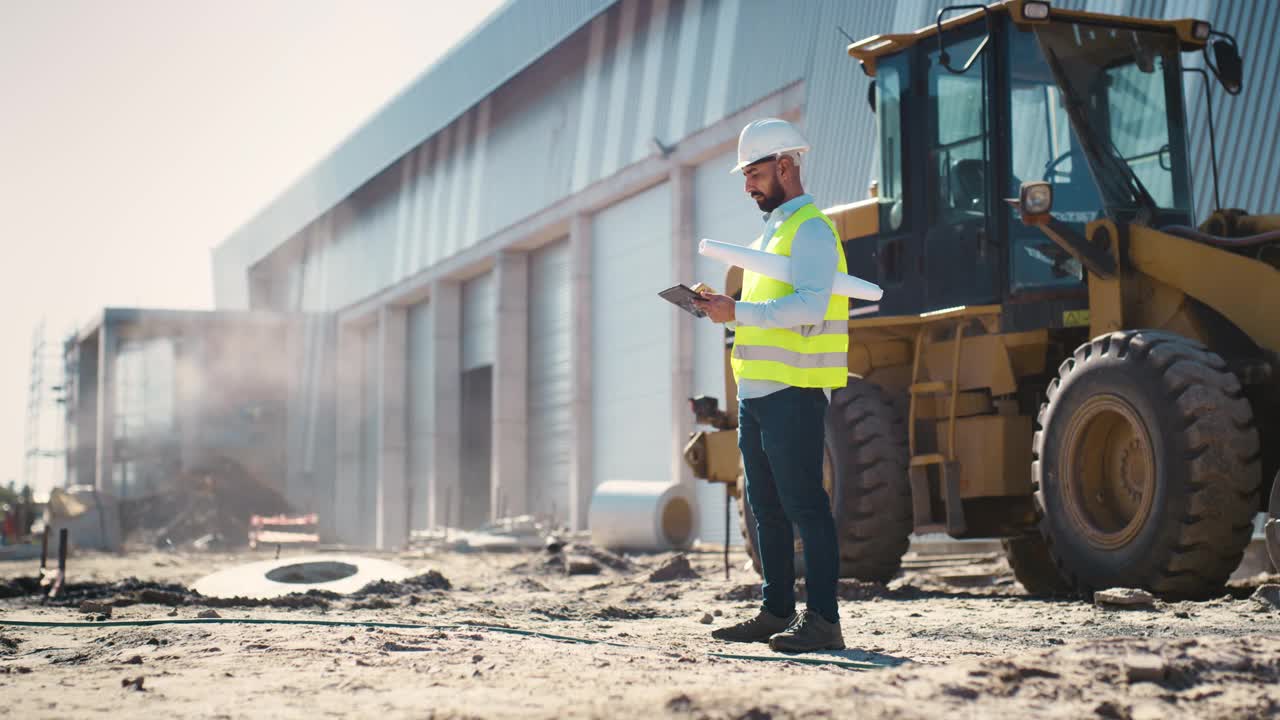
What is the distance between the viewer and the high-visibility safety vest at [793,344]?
5695mm

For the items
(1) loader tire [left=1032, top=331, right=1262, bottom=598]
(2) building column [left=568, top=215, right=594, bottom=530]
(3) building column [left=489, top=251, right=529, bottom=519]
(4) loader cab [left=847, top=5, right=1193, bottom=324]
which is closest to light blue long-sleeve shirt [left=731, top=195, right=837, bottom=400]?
(1) loader tire [left=1032, top=331, right=1262, bottom=598]

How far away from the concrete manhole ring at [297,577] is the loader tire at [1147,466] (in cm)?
511

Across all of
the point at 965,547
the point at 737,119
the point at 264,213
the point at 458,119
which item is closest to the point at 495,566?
the point at 965,547

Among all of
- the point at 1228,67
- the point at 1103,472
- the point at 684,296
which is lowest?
the point at 1103,472

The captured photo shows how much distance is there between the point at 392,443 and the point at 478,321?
504 centimetres

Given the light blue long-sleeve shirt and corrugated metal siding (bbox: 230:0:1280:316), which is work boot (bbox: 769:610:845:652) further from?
corrugated metal siding (bbox: 230:0:1280:316)

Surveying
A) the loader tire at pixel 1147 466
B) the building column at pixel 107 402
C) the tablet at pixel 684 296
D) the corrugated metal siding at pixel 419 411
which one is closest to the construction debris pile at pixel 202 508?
the building column at pixel 107 402

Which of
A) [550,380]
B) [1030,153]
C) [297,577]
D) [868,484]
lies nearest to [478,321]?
[550,380]

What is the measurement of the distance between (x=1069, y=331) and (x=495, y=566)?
9284 millimetres

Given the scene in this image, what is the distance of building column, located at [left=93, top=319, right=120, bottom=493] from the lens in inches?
1597

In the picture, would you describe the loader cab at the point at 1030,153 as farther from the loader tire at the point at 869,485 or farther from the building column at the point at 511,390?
the building column at the point at 511,390

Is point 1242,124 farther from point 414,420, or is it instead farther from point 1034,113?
point 414,420

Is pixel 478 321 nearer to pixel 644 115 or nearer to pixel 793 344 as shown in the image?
pixel 644 115

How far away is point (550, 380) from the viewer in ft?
92.9
